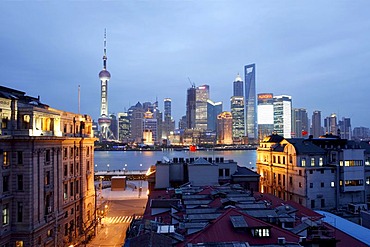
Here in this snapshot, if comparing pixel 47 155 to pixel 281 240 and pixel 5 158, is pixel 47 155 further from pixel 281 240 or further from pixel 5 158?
pixel 281 240

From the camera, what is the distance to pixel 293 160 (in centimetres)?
5962

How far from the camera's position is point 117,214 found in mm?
60812

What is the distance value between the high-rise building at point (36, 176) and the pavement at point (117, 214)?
2924 mm

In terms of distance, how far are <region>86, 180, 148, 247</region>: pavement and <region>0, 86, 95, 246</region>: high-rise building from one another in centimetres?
292

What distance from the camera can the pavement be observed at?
149 feet

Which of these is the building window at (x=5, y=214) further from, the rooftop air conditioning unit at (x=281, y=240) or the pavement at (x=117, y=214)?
the rooftop air conditioning unit at (x=281, y=240)

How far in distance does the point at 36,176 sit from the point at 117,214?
2722 cm

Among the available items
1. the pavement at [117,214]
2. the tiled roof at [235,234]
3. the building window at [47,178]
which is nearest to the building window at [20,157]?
the building window at [47,178]

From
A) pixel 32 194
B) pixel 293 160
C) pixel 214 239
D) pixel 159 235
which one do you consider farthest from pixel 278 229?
pixel 293 160

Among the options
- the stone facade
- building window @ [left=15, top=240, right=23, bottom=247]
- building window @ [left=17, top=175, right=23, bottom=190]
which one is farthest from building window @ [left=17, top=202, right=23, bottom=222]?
the stone facade

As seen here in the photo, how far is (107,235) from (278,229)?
29392mm

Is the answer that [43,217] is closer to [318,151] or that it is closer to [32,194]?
[32,194]

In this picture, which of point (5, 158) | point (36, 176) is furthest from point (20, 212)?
point (5, 158)

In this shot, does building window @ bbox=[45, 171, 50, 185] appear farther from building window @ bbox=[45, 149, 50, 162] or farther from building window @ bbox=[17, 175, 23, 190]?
building window @ bbox=[17, 175, 23, 190]
